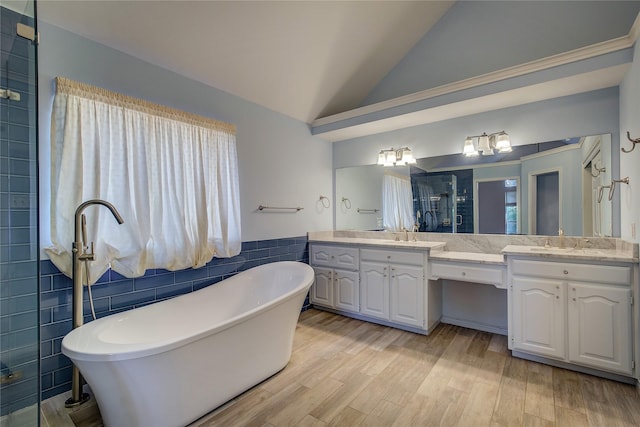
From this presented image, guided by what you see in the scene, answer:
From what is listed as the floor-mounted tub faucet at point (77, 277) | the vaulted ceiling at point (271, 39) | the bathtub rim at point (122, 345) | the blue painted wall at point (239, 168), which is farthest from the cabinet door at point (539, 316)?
the floor-mounted tub faucet at point (77, 277)

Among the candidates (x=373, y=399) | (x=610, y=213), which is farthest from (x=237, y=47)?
(x=610, y=213)

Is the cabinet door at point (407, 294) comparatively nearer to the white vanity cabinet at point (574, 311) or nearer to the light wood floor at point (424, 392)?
the light wood floor at point (424, 392)

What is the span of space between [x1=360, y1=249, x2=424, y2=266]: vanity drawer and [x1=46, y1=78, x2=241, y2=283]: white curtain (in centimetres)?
143

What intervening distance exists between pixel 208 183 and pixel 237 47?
1241 millimetres

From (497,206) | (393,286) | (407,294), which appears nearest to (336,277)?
(393,286)

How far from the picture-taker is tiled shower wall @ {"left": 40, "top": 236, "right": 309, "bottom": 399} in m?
1.86

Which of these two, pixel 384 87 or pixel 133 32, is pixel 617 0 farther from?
pixel 133 32

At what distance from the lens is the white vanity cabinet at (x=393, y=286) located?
2953 mm

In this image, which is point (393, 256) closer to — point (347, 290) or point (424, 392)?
point (347, 290)

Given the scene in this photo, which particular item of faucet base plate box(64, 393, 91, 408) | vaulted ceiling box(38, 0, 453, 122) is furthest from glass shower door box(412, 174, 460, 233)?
faucet base plate box(64, 393, 91, 408)

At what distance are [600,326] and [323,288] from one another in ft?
Answer: 8.40

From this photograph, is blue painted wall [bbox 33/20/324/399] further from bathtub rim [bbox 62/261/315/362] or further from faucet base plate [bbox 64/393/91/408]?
bathtub rim [bbox 62/261/315/362]

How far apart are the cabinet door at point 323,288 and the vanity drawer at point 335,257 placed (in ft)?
0.33

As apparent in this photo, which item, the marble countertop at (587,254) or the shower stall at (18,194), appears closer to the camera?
the shower stall at (18,194)
